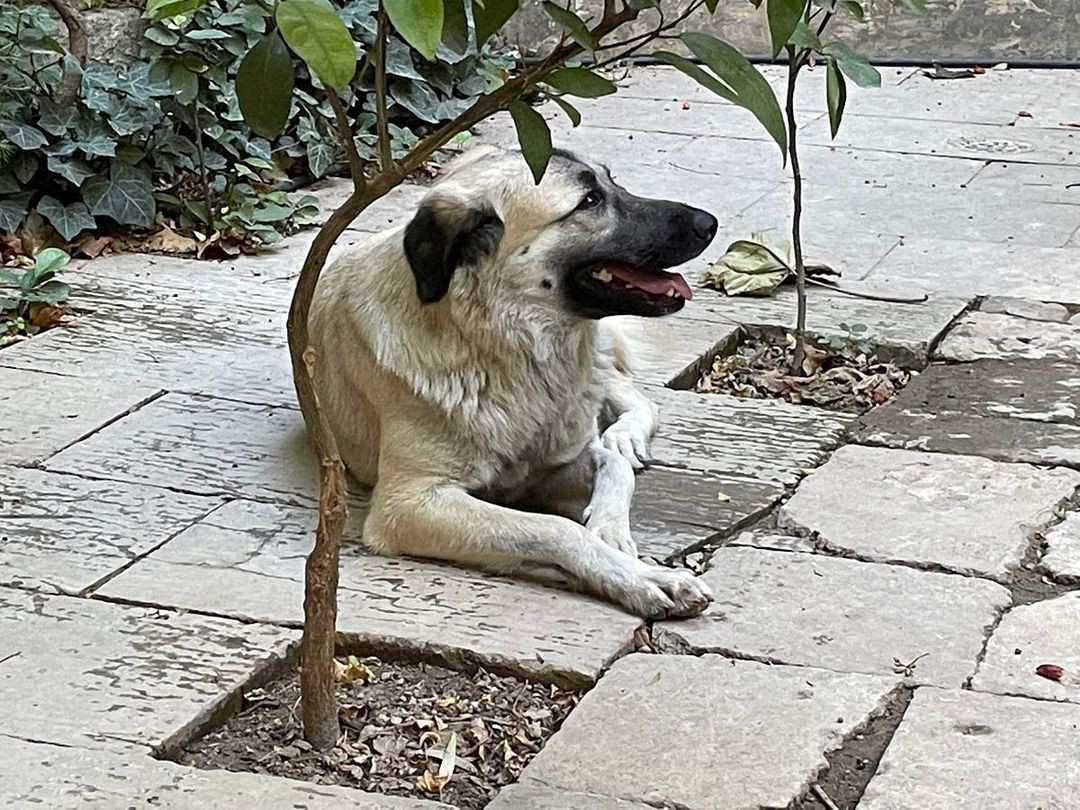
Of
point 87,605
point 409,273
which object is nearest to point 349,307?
point 409,273

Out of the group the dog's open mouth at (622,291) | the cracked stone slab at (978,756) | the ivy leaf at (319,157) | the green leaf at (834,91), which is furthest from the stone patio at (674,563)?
the ivy leaf at (319,157)

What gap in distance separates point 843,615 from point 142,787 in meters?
1.48

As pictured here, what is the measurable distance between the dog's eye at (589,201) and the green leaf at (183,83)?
2866 millimetres

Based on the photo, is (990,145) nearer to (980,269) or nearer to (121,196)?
(980,269)

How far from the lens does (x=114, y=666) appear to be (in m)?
3.18

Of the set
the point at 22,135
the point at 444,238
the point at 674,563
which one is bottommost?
the point at 674,563

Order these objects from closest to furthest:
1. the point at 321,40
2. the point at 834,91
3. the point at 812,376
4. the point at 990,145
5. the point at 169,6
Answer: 1. the point at 321,40
2. the point at 169,6
3. the point at 834,91
4. the point at 812,376
5. the point at 990,145

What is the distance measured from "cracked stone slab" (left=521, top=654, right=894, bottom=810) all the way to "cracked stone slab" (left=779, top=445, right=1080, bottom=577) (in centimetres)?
69

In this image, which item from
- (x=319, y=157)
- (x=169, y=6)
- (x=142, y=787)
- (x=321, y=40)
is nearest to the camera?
(x=321, y=40)

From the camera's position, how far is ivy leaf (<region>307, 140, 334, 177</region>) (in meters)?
7.19

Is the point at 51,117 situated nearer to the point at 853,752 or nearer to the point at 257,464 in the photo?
the point at 257,464

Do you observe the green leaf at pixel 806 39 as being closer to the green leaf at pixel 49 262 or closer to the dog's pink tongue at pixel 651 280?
the dog's pink tongue at pixel 651 280

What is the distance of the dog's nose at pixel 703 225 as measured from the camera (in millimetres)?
3875

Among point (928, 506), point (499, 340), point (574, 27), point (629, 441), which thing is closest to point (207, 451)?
point (499, 340)
